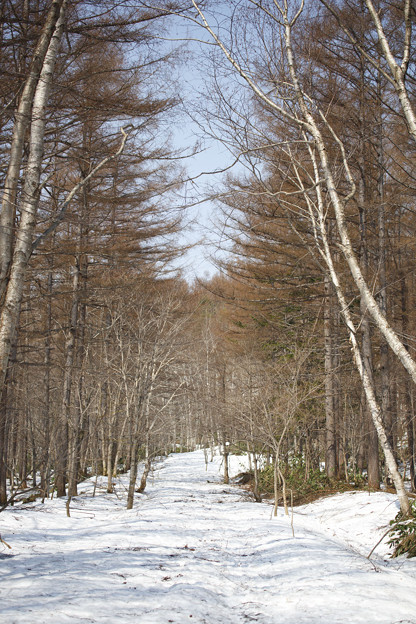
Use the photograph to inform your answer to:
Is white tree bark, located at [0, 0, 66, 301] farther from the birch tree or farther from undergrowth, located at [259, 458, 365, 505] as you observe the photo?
undergrowth, located at [259, 458, 365, 505]

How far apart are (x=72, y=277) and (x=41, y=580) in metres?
8.49

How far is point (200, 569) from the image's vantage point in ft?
16.8

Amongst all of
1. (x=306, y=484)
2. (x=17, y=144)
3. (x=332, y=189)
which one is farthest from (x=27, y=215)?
(x=306, y=484)

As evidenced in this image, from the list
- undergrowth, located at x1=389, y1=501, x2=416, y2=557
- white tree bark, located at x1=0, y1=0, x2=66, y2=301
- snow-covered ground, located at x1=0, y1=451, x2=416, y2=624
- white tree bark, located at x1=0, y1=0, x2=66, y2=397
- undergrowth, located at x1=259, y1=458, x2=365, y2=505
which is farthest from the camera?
undergrowth, located at x1=259, y1=458, x2=365, y2=505

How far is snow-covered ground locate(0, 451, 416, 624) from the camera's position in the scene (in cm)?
→ 362

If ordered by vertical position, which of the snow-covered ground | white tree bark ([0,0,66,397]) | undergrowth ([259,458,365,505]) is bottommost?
undergrowth ([259,458,365,505])

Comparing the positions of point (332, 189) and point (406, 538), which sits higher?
point (332, 189)

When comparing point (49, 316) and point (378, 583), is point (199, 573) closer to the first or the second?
point (378, 583)

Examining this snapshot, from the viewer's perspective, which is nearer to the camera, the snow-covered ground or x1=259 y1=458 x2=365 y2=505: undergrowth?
the snow-covered ground

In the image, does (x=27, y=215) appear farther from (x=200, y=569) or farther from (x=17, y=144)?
(x=200, y=569)

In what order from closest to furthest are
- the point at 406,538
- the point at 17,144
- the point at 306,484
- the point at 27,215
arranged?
the point at 27,215, the point at 17,144, the point at 406,538, the point at 306,484

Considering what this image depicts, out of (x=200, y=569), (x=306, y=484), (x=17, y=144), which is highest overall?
(x=17, y=144)

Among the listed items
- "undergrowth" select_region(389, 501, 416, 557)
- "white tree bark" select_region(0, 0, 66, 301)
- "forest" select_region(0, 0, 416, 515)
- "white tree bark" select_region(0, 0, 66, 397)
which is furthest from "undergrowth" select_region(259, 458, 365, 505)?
"white tree bark" select_region(0, 0, 66, 301)

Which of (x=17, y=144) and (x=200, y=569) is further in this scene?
(x=200, y=569)
